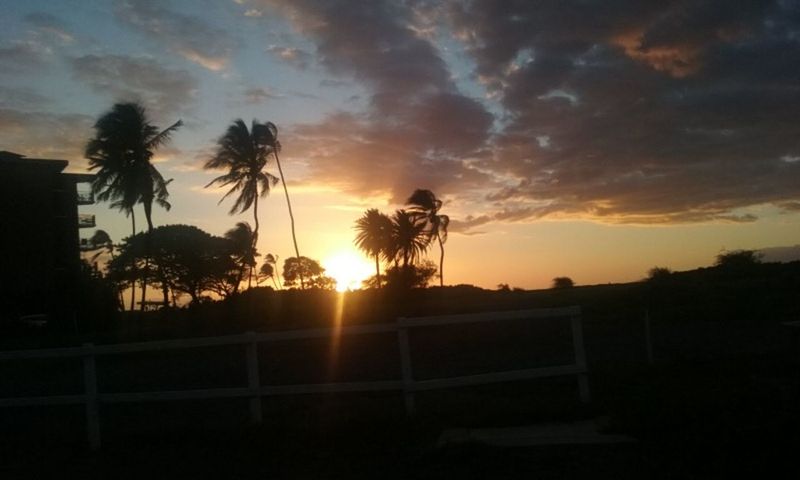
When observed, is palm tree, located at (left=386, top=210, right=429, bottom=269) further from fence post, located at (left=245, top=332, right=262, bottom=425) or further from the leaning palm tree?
fence post, located at (left=245, top=332, right=262, bottom=425)

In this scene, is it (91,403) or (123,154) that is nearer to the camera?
(91,403)

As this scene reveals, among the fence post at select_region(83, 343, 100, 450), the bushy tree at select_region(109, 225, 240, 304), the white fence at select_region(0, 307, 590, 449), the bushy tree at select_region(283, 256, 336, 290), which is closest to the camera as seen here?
the white fence at select_region(0, 307, 590, 449)

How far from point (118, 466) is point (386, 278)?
124 feet

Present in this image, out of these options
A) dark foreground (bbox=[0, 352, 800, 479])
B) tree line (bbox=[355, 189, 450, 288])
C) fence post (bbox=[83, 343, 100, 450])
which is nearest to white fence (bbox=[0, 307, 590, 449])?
fence post (bbox=[83, 343, 100, 450])

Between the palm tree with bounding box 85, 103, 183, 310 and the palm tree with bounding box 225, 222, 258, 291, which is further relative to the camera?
the palm tree with bounding box 225, 222, 258, 291

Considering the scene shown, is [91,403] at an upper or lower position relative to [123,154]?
lower

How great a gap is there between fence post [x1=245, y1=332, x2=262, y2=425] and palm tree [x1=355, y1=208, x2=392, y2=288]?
39.8 m

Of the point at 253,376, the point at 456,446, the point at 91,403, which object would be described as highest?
the point at 253,376

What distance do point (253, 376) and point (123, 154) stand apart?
1620 inches

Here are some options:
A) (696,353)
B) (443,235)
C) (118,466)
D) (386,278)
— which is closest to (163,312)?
(386,278)

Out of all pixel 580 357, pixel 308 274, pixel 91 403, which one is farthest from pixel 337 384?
pixel 308 274

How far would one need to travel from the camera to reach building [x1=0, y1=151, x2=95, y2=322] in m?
51.2

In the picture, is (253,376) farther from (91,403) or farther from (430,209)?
(430,209)

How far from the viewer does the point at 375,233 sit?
50344 mm
